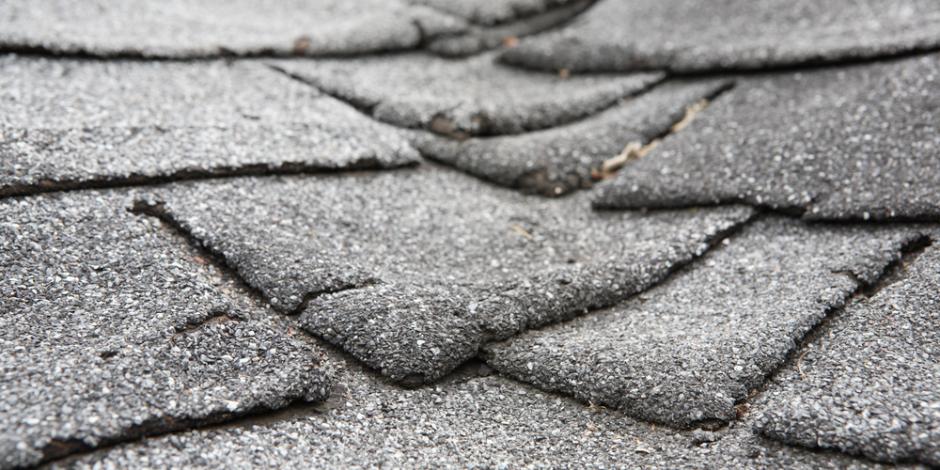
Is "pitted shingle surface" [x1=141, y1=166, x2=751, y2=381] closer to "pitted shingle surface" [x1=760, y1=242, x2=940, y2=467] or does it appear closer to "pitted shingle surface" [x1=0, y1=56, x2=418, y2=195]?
"pitted shingle surface" [x1=0, y1=56, x2=418, y2=195]

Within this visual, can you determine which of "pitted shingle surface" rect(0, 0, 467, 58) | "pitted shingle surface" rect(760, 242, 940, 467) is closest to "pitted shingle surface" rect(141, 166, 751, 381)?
"pitted shingle surface" rect(760, 242, 940, 467)

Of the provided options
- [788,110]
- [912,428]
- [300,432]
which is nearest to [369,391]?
[300,432]

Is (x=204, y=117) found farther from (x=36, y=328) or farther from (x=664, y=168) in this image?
(x=664, y=168)

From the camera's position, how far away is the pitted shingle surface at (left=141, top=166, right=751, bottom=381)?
A: 2480 millimetres

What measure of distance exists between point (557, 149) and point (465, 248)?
77 cm

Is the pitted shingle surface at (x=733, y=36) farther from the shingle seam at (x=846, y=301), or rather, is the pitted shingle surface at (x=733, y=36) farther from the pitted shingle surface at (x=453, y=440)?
the pitted shingle surface at (x=453, y=440)

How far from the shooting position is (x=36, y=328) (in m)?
2.22

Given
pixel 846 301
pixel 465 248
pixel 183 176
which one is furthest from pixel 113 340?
pixel 846 301

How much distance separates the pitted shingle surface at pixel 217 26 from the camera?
3.58m

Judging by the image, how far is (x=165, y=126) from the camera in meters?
3.08

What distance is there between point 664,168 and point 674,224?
349mm

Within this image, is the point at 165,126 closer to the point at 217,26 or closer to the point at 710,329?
the point at 217,26

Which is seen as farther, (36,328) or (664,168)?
(664,168)

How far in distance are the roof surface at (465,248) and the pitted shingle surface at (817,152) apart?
0.6 inches
